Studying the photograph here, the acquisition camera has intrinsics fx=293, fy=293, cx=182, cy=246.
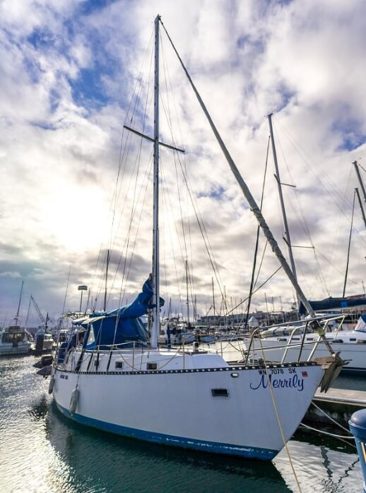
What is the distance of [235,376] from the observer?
834cm

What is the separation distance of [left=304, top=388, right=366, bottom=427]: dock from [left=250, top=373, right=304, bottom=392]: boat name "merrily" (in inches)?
144

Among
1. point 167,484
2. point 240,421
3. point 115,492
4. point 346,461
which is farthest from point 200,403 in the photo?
point 346,461

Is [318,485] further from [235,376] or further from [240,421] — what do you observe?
[235,376]

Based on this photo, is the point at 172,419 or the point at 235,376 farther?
the point at 172,419

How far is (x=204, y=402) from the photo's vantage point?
27.9ft

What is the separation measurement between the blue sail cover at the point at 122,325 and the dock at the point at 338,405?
7.50 meters

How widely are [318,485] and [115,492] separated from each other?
5.19 meters

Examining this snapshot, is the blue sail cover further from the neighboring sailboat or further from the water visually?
the neighboring sailboat

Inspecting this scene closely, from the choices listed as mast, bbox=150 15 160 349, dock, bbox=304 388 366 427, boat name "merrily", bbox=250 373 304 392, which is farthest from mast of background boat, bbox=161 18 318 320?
dock, bbox=304 388 366 427

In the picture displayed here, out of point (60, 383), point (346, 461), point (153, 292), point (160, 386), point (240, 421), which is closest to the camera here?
point (240, 421)

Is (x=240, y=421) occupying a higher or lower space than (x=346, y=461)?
higher

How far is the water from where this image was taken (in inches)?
299

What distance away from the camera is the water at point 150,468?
7.60 metres

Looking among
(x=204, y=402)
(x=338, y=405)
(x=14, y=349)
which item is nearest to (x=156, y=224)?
(x=204, y=402)
